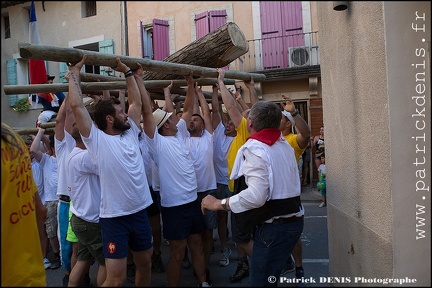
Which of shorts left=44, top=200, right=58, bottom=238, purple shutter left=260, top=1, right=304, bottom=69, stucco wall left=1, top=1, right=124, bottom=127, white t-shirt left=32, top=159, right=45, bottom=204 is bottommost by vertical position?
shorts left=44, top=200, right=58, bottom=238

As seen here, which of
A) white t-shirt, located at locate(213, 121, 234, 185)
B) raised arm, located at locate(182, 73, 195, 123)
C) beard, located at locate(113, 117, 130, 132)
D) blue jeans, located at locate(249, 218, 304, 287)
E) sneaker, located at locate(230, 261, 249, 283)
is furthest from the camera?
white t-shirt, located at locate(213, 121, 234, 185)

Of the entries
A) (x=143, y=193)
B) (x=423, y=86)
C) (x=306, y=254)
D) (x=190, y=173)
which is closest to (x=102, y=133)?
(x=143, y=193)

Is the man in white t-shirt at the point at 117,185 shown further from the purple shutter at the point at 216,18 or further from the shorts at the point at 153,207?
the purple shutter at the point at 216,18

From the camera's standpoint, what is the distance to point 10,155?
2172mm

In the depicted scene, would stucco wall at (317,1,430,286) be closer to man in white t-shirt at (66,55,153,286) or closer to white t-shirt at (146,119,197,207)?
white t-shirt at (146,119,197,207)

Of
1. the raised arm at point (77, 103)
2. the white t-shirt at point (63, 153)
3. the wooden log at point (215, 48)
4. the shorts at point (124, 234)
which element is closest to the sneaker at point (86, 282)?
the white t-shirt at point (63, 153)

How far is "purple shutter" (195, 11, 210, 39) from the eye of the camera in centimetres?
1467

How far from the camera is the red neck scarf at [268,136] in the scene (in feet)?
10.8

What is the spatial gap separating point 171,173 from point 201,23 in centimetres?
1129

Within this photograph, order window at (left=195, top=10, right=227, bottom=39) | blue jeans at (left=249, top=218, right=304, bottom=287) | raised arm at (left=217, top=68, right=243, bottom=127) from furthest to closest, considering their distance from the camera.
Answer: window at (left=195, top=10, right=227, bottom=39) → raised arm at (left=217, top=68, right=243, bottom=127) → blue jeans at (left=249, top=218, right=304, bottom=287)

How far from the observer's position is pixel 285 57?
1451 centimetres

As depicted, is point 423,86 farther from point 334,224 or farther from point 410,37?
point 334,224

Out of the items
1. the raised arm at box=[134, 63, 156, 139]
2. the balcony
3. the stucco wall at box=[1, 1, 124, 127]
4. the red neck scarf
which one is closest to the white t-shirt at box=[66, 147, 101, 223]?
the raised arm at box=[134, 63, 156, 139]

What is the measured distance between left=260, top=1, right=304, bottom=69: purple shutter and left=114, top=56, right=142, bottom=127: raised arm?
36.5ft
